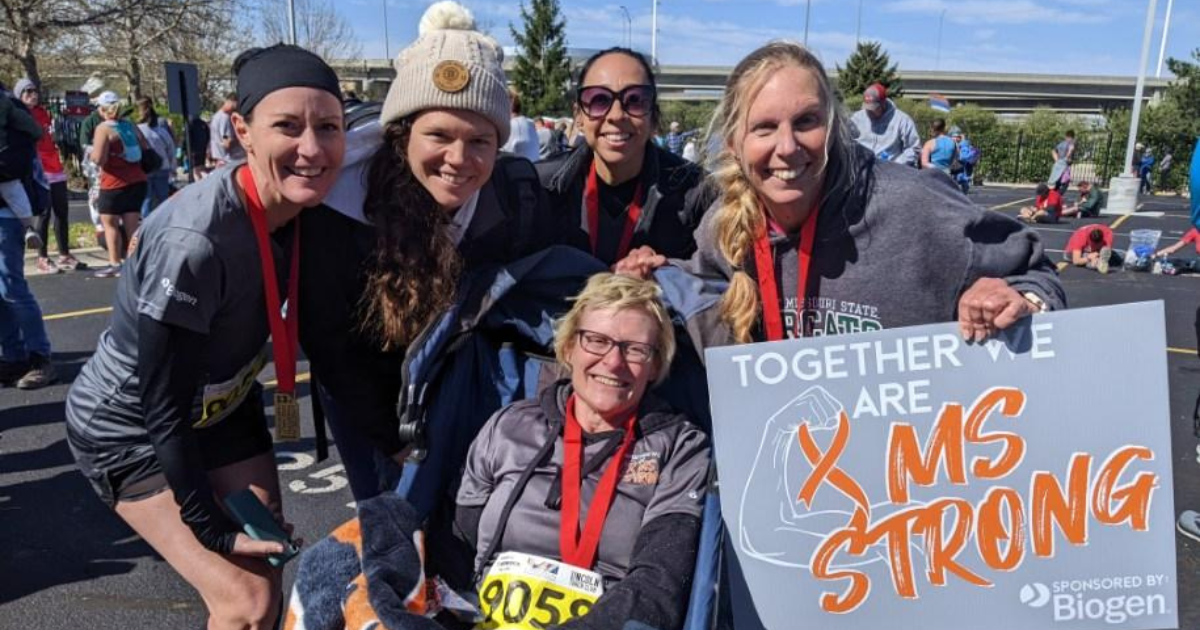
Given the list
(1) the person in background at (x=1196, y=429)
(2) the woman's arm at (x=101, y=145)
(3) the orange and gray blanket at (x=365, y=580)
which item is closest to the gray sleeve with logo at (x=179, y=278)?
(3) the orange and gray blanket at (x=365, y=580)

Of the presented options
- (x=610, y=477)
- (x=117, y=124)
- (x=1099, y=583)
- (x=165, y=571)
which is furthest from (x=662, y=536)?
(x=117, y=124)

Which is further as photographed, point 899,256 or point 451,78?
point 451,78

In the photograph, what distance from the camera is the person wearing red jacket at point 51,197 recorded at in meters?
8.36

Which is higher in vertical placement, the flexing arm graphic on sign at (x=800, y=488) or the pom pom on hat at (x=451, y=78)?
the pom pom on hat at (x=451, y=78)

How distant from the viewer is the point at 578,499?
7.34 ft

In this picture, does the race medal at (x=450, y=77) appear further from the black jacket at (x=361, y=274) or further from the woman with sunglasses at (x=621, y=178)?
the woman with sunglasses at (x=621, y=178)

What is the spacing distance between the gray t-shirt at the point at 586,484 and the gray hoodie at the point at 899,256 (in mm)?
487

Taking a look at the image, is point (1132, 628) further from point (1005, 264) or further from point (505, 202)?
point (505, 202)

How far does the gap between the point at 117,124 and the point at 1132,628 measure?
362 inches

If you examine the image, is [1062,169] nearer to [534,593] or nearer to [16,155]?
[16,155]

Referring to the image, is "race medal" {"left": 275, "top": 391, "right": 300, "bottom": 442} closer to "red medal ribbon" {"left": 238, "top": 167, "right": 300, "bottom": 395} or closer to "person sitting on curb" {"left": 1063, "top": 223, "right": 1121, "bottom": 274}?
"red medal ribbon" {"left": 238, "top": 167, "right": 300, "bottom": 395}

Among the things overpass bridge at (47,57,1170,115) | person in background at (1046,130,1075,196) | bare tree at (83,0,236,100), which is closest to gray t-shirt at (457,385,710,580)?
person in background at (1046,130,1075,196)

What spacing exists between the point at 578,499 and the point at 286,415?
2.97 ft

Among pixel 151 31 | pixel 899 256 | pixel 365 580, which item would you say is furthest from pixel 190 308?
pixel 151 31
